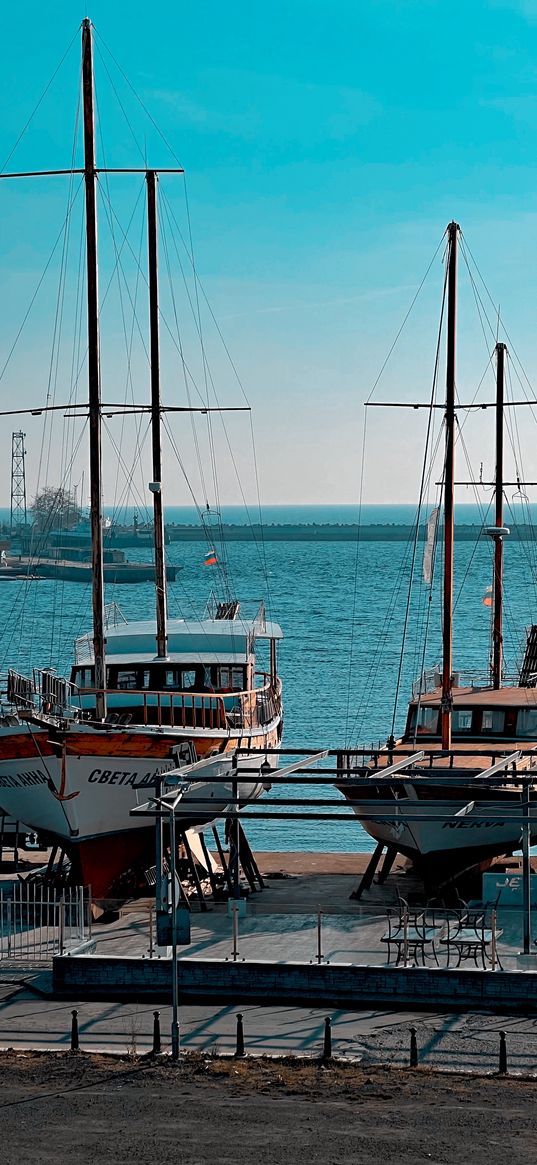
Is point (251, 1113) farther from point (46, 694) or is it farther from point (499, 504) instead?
point (499, 504)

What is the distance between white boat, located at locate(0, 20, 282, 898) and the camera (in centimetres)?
2806

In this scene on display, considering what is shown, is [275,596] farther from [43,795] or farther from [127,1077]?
[127,1077]

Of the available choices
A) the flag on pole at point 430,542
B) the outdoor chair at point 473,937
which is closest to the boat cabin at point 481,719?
Result: the flag on pole at point 430,542

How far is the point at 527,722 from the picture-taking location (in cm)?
3269

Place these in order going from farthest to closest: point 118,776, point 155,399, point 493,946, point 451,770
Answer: point 155,399, point 118,776, point 451,770, point 493,946

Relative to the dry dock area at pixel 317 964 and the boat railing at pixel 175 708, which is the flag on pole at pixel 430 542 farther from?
the dry dock area at pixel 317 964

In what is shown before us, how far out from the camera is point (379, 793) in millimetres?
28609

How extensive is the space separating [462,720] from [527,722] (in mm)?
1612

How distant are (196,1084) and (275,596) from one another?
448 feet

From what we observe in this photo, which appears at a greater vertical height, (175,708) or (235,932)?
(175,708)

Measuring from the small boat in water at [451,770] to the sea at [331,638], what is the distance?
6.06ft

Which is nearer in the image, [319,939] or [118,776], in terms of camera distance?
[319,939]

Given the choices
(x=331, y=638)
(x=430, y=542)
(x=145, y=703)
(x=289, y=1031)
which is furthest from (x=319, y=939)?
(x=331, y=638)

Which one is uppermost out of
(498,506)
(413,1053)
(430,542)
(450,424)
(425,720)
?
(450,424)
